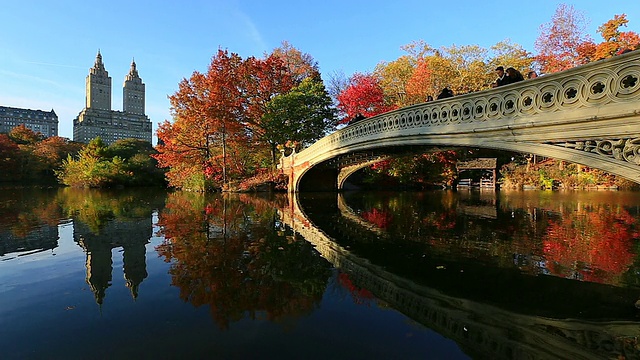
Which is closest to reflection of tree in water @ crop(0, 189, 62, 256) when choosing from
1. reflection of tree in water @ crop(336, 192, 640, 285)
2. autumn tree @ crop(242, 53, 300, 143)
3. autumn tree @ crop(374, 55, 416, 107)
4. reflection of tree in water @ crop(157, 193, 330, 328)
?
reflection of tree in water @ crop(157, 193, 330, 328)

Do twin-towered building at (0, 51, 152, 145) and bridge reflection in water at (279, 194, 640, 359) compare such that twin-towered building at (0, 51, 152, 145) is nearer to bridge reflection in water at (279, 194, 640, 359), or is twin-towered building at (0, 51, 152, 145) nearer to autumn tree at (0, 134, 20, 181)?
autumn tree at (0, 134, 20, 181)

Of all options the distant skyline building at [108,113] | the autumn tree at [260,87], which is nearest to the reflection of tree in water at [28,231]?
the autumn tree at [260,87]

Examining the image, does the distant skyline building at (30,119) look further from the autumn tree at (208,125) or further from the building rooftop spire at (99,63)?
the autumn tree at (208,125)

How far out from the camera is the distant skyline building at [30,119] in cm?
10181

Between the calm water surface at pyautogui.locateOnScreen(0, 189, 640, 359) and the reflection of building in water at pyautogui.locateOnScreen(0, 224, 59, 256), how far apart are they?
0.17ft

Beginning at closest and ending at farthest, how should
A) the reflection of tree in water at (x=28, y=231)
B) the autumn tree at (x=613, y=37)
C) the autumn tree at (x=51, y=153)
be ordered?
the reflection of tree in water at (x=28, y=231)
the autumn tree at (x=613, y=37)
the autumn tree at (x=51, y=153)

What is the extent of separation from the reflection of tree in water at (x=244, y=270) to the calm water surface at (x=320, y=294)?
0.03 m

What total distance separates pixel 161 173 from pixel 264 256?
34024 millimetres

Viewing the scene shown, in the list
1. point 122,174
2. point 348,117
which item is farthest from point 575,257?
point 122,174

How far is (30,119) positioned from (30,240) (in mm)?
134266

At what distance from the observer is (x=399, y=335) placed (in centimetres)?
325

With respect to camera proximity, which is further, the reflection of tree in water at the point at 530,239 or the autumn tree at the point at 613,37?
the autumn tree at the point at 613,37

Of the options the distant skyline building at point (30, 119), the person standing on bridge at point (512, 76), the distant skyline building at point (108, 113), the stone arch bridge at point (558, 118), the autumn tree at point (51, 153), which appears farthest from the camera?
the distant skyline building at point (108, 113)

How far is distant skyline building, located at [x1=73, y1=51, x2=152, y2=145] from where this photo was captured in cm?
10494
